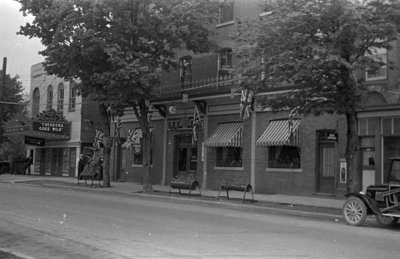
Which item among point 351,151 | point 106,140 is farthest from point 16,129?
point 351,151

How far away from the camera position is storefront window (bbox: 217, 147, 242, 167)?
2562 cm

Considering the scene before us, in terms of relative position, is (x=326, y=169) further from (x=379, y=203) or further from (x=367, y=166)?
(x=379, y=203)

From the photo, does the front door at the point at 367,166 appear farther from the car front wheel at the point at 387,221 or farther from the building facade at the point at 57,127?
the building facade at the point at 57,127

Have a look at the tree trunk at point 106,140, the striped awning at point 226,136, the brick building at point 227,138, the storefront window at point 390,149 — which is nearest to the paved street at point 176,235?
the storefront window at point 390,149

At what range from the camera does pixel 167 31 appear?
71.9 feet

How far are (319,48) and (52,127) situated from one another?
2687cm

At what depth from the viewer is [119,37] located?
72.3ft

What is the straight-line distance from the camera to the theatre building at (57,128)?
37.1 metres

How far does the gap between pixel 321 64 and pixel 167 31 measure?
9222 millimetres

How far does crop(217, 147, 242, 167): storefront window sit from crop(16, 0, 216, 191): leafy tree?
550 centimetres

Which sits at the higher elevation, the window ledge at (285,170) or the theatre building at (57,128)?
the theatre building at (57,128)

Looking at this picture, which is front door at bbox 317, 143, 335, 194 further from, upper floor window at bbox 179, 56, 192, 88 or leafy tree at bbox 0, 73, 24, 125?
leafy tree at bbox 0, 73, 24, 125

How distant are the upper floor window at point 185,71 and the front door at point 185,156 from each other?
311 cm

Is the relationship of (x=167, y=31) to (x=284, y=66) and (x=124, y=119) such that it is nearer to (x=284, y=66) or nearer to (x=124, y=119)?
(x=284, y=66)
